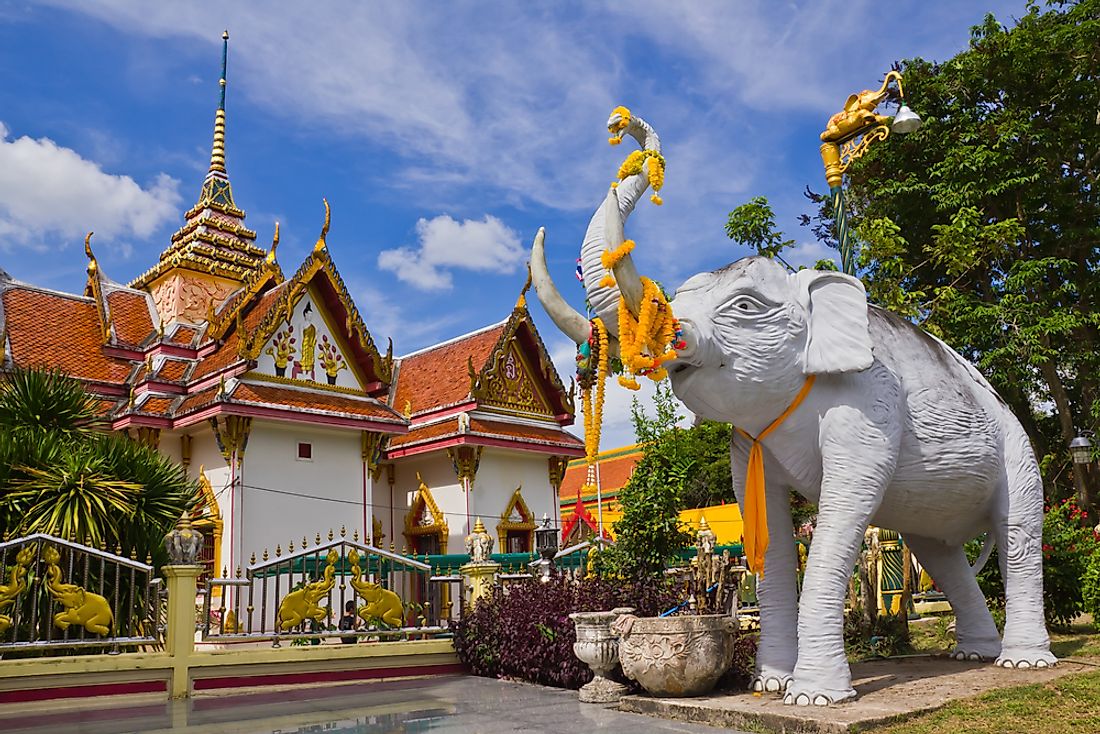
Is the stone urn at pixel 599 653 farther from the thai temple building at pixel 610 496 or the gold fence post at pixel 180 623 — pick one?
the thai temple building at pixel 610 496

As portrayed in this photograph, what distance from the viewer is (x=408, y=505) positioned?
63.9ft

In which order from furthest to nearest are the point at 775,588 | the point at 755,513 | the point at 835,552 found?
the point at 775,588 → the point at 755,513 → the point at 835,552

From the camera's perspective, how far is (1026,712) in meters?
5.07

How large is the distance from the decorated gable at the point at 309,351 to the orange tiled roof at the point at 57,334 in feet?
10.1

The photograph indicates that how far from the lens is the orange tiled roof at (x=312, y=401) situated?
15129mm

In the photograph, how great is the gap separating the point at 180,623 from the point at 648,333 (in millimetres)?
5218

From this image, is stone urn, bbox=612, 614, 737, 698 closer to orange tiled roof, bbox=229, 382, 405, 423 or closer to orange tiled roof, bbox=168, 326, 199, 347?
orange tiled roof, bbox=229, 382, 405, 423

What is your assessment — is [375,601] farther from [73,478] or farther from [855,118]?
[855,118]

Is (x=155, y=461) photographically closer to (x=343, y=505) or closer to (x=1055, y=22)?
(x=343, y=505)

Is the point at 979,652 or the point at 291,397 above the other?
the point at 291,397

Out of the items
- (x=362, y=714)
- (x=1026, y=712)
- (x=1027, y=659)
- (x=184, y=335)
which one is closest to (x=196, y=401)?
(x=184, y=335)

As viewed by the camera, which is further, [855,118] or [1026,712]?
[855,118]

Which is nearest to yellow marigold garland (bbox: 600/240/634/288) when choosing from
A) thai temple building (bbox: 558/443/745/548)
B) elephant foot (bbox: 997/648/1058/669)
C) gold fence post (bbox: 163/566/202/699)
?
elephant foot (bbox: 997/648/1058/669)

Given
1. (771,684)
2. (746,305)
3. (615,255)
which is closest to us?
(615,255)
